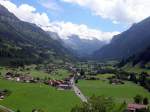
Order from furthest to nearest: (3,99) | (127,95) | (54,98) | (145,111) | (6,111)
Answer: (127,95)
(54,98)
(3,99)
(6,111)
(145,111)

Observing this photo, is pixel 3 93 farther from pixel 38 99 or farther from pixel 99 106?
pixel 99 106

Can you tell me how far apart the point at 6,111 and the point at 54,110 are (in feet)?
58.5

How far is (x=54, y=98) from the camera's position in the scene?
16438 cm

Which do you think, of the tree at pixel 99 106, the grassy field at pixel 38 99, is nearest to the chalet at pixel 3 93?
the grassy field at pixel 38 99

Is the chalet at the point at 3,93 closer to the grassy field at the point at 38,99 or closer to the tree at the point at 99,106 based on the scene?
the grassy field at the point at 38,99

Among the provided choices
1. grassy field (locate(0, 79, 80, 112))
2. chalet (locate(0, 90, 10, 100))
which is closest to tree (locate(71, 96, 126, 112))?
grassy field (locate(0, 79, 80, 112))

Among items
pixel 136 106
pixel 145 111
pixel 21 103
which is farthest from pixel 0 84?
pixel 145 111

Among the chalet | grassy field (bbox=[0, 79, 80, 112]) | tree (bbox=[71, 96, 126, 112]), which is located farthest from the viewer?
the chalet

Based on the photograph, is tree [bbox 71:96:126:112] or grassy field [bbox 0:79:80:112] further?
grassy field [bbox 0:79:80:112]

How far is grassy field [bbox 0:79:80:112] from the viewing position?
13850 cm

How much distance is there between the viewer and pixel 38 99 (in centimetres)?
15862

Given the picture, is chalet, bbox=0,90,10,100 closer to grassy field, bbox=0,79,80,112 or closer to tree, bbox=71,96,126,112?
grassy field, bbox=0,79,80,112

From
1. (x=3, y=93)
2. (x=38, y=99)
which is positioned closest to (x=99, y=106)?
(x=38, y=99)

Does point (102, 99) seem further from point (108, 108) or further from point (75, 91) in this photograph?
point (75, 91)
